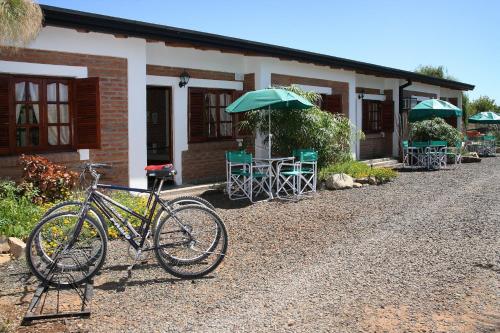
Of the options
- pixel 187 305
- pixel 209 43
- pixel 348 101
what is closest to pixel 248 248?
pixel 187 305

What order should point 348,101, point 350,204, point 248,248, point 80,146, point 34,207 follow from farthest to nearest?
point 348,101, point 350,204, point 80,146, point 34,207, point 248,248

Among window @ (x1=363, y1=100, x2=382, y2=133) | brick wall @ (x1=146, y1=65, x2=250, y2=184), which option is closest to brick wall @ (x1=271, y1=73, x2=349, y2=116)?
brick wall @ (x1=146, y1=65, x2=250, y2=184)

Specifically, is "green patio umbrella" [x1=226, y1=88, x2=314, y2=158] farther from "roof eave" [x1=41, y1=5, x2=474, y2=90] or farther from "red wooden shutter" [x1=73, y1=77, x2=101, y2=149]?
"red wooden shutter" [x1=73, y1=77, x2=101, y2=149]

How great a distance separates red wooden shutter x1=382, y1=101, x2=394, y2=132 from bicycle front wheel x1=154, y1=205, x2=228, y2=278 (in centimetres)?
1466

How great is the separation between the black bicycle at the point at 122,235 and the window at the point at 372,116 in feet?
45.2

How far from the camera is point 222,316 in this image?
13.3ft

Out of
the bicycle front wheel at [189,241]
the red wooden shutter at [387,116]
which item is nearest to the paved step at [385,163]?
the red wooden shutter at [387,116]

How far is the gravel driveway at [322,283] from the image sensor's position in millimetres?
3938

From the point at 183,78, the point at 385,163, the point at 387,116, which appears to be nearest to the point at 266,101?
the point at 183,78

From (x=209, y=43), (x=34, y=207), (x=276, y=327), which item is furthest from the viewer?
(x=209, y=43)

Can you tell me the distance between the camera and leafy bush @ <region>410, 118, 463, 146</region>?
56.6 feet

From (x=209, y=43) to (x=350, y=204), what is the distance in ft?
13.2

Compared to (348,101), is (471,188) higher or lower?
lower

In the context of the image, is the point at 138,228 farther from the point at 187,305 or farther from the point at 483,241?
the point at 483,241
